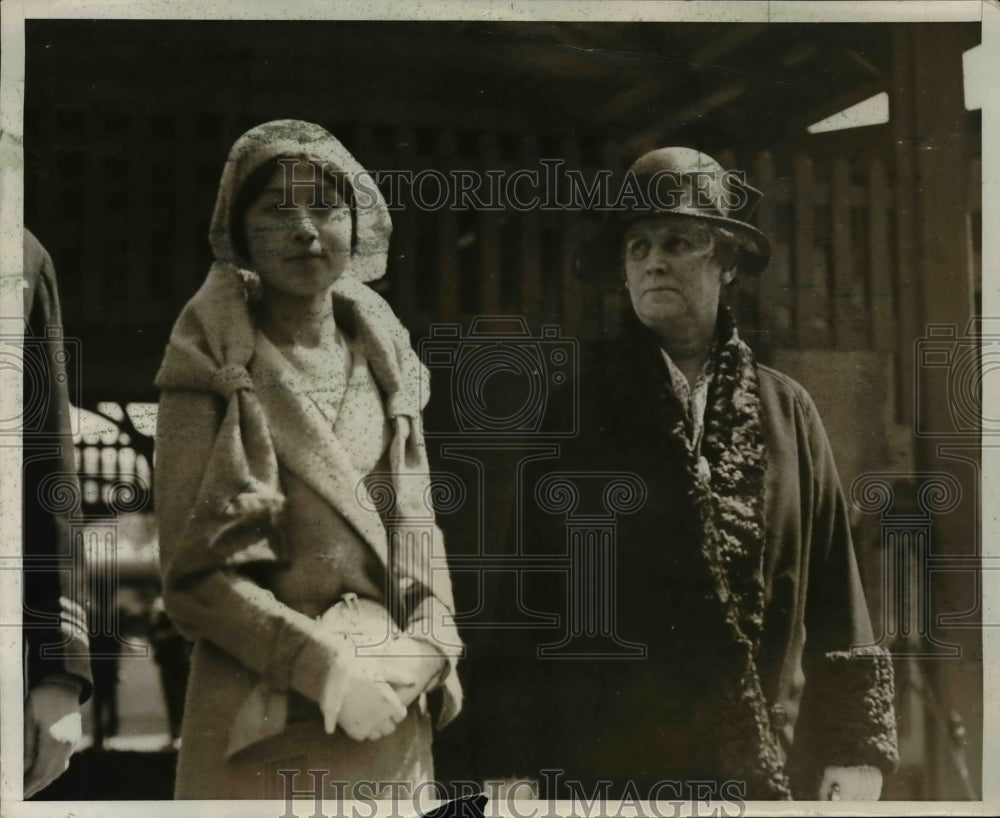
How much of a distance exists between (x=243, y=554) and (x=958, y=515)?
2.24 meters

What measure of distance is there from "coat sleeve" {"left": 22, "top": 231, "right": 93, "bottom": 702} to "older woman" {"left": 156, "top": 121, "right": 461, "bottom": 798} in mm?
315

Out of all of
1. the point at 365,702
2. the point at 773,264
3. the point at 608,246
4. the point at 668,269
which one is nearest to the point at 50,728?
the point at 365,702

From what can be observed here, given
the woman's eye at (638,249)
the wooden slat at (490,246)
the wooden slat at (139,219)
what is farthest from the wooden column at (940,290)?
the wooden slat at (139,219)

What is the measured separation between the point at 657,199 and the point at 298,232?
3.72 feet

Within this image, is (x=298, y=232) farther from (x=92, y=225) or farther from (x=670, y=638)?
(x=670, y=638)

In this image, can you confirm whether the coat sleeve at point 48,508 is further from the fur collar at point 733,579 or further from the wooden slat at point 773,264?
the wooden slat at point 773,264

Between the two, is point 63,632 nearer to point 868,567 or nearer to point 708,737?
point 708,737

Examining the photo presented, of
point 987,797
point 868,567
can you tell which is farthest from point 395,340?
point 987,797

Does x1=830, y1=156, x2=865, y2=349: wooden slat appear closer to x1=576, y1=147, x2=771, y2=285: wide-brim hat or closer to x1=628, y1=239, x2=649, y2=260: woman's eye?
x1=576, y1=147, x2=771, y2=285: wide-brim hat

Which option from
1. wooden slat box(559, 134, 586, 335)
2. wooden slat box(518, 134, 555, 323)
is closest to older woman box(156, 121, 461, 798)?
wooden slat box(518, 134, 555, 323)

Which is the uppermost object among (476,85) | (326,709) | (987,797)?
(476,85)

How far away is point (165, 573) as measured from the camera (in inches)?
144

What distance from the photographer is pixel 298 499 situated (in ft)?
11.9

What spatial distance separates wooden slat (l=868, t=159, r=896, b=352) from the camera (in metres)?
3.82
